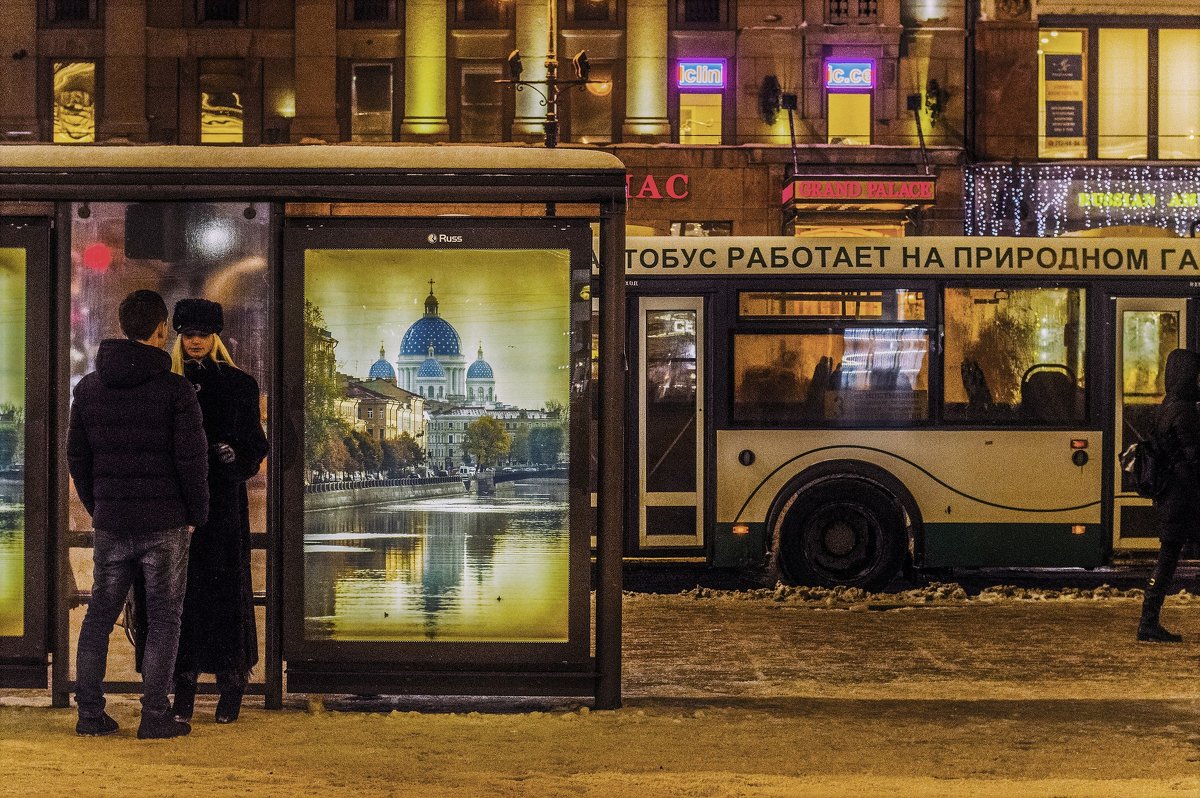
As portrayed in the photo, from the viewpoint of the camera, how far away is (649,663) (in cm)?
938

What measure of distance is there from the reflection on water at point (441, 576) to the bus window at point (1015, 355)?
6113mm

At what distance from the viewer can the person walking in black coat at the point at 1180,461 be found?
9.68 metres

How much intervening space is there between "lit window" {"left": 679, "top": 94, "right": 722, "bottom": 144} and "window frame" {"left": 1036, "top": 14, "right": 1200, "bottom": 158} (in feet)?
22.1

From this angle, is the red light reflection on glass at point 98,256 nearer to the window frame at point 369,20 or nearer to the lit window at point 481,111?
the lit window at point 481,111

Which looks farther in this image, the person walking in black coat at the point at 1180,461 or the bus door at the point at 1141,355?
the bus door at the point at 1141,355

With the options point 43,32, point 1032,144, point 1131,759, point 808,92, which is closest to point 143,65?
point 43,32

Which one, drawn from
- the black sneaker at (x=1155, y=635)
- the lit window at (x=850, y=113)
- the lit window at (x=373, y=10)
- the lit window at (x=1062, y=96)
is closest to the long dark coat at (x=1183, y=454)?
the black sneaker at (x=1155, y=635)

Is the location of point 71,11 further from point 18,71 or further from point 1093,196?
point 1093,196

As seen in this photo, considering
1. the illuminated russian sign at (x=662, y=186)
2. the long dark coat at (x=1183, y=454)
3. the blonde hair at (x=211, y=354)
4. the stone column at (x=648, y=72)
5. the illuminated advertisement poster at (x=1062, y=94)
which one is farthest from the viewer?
the stone column at (x=648, y=72)

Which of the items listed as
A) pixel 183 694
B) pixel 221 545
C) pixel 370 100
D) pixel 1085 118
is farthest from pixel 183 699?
pixel 1085 118

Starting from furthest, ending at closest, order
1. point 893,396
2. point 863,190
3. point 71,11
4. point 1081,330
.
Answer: point 71,11 → point 863,190 → point 1081,330 → point 893,396

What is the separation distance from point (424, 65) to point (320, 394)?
24.3 m

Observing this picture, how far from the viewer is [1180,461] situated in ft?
31.8

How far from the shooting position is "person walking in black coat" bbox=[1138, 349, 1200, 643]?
968 centimetres
